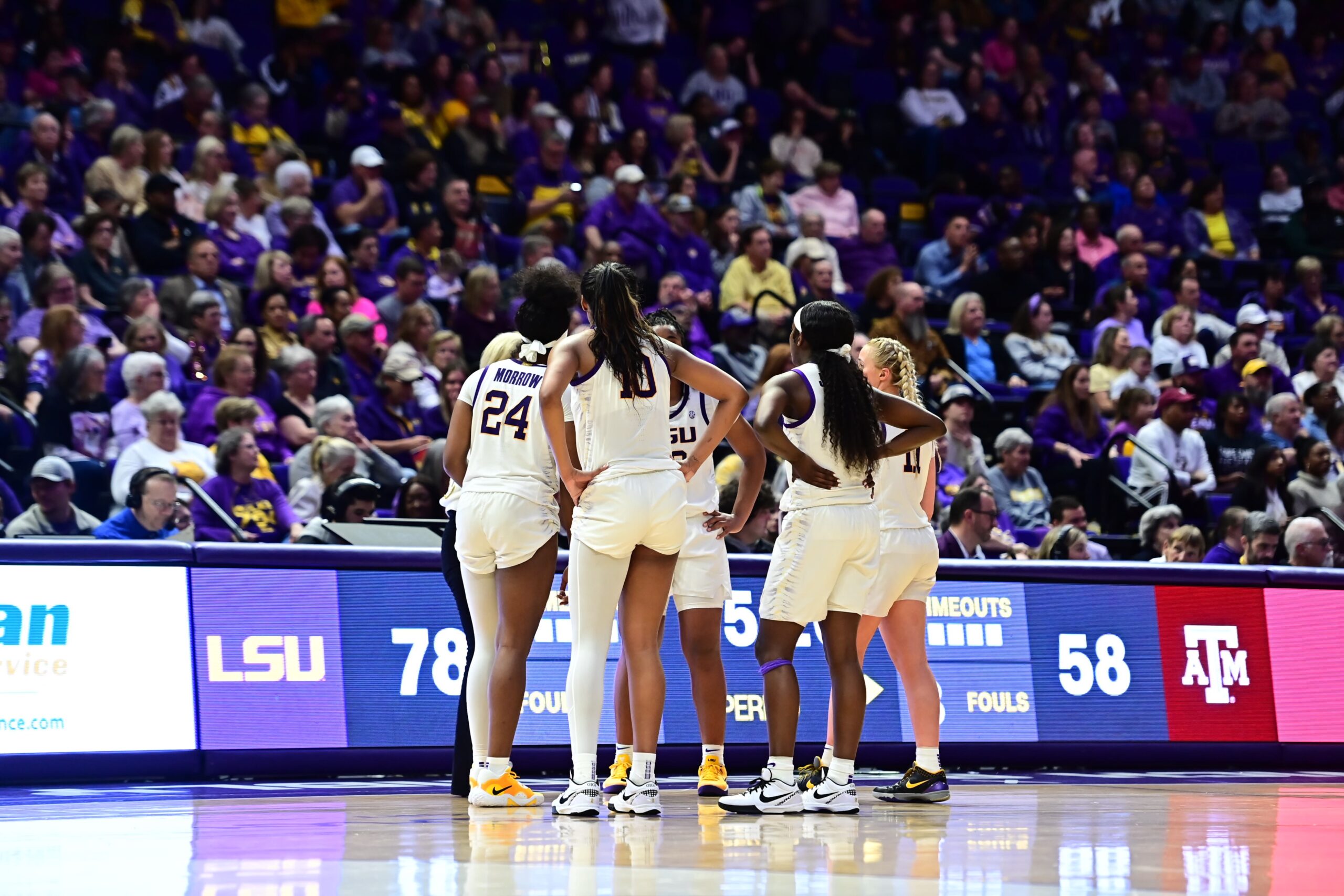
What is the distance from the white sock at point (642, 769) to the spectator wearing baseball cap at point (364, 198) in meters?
8.95

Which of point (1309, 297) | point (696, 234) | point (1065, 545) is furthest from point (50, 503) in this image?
point (1309, 297)

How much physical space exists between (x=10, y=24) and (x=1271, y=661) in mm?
11899

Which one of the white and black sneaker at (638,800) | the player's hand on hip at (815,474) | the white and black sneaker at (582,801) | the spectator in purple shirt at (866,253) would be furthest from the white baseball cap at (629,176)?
the white and black sneaker at (582,801)

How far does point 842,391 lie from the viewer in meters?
7.47

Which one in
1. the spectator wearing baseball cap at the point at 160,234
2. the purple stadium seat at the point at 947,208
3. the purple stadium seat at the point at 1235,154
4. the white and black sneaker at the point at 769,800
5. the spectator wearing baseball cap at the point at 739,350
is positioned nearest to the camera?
the white and black sneaker at the point at 769,800

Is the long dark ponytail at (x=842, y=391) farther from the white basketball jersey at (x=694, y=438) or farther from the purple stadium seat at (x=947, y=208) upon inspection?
the purple stadium seat at (x=947, y=208)

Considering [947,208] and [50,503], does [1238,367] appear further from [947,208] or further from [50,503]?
[50,503]

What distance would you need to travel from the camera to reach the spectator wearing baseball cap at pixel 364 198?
1527 cm

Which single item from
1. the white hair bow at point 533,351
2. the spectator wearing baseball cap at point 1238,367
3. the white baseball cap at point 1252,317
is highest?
the white baseball cap at point 1252,317

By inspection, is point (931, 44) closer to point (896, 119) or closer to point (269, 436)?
point (896, 119)

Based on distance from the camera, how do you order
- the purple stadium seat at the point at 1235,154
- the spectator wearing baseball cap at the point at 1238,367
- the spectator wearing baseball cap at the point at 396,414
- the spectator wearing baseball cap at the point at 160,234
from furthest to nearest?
the purple stadium seat at the point at 1235,154 < the spectator wearing baseball cap at the point at 1238,367 < the spectator wearing baseball cap at the point at 160,234 < the spectator wearing baseball cap at the point at 396,414

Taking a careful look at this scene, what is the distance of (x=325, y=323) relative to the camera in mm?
12898

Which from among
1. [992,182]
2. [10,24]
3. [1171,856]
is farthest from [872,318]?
[1171,856]

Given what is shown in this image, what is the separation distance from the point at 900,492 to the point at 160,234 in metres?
7.68
